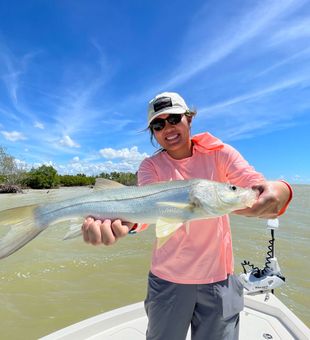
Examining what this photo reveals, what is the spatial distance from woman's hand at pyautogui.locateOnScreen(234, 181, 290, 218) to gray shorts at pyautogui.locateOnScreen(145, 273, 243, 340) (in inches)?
25.1

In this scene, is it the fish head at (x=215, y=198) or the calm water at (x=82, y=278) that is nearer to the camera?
the fish head at (x=215, y=198)

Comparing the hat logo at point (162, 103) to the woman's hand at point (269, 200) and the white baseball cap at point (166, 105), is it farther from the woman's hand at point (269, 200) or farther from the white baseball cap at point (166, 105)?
the woman's hand at point (269, 200)

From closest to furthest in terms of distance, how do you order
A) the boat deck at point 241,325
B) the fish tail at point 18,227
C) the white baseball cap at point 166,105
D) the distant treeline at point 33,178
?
the fish tail at point 18,227 < the white baseball cap at point 166,105 < the boat deck at point 241,325 < the distant treeline at point 33,178

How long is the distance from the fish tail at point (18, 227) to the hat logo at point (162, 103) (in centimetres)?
118

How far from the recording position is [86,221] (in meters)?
2.19

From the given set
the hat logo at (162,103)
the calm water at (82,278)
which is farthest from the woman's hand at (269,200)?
the calm water at (82,278)

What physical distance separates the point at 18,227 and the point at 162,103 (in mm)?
1393

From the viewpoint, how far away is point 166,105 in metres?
2.59

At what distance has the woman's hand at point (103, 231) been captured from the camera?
212 cm

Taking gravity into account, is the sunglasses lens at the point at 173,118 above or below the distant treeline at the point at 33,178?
below

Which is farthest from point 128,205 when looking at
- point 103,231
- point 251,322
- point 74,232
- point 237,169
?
point 251,322

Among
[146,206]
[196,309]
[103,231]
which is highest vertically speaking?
[146,206]

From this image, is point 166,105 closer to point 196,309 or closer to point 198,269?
point 198,269

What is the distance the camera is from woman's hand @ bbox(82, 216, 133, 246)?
2125 millimetres
